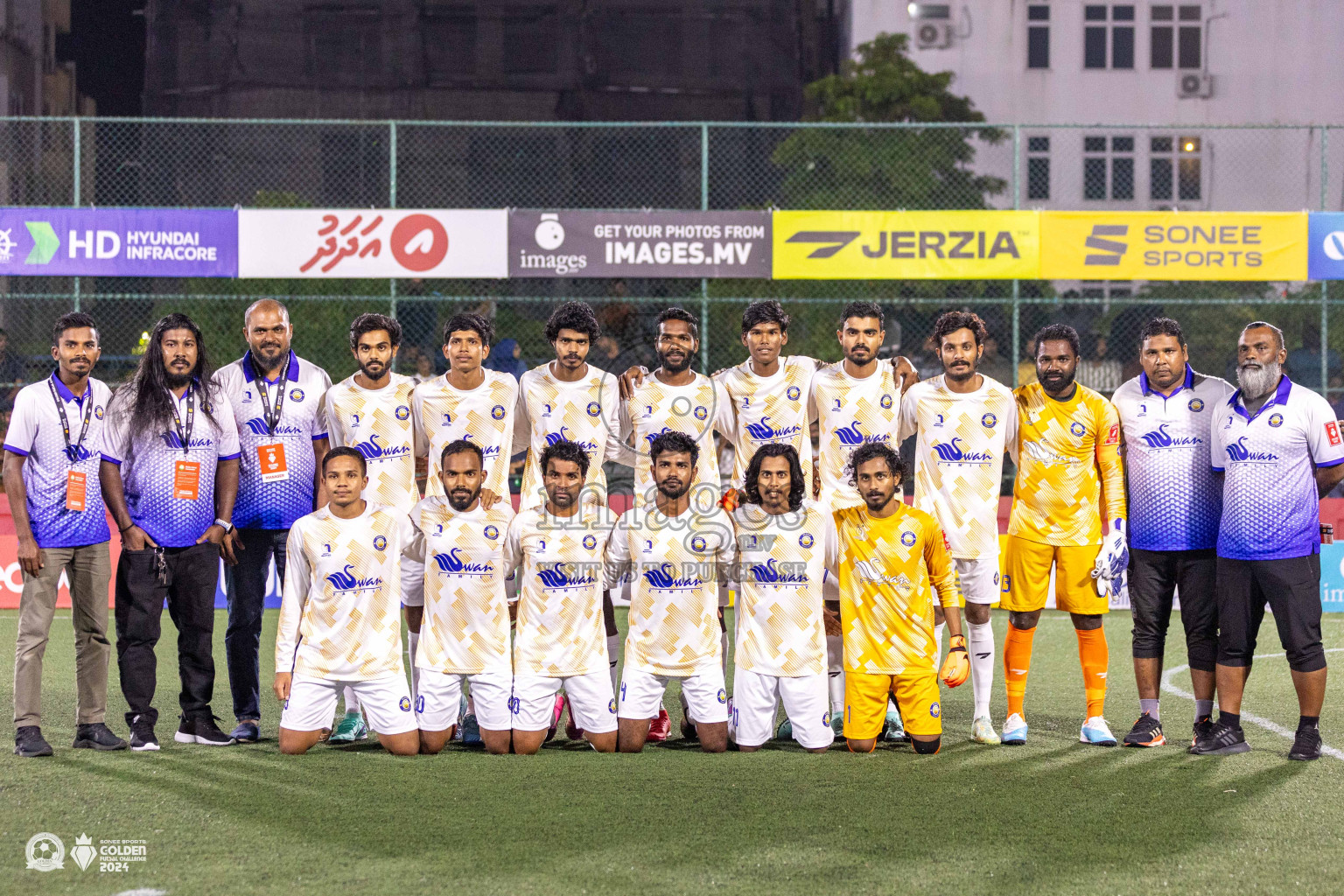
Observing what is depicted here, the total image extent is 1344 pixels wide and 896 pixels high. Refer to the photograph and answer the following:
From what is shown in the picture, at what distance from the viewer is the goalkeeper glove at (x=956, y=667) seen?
6113 millimetres

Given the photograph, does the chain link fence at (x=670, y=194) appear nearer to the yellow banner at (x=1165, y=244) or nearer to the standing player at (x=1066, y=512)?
the yellow banner at (x=1165, y=244)

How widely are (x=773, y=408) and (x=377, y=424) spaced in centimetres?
201

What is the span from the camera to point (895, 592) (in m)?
6.50

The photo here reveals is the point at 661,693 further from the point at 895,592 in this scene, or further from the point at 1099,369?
the point at 1099,369

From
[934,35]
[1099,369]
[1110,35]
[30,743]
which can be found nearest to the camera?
[30,743]

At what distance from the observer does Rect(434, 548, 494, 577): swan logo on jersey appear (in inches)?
254

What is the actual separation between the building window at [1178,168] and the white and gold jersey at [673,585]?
22.0 metres

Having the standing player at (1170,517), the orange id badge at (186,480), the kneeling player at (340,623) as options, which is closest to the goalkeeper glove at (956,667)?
the standing player at (1170,517)

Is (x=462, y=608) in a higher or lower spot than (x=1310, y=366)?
lower

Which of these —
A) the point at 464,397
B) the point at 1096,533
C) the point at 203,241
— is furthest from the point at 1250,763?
the point at 203,241

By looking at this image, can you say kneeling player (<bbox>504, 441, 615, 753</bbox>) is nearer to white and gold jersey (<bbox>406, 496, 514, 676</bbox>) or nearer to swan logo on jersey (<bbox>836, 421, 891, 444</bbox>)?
white and gold jersey (<bbox>406, 496, 514, 676</bbox>)

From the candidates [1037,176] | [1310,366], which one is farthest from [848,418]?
[1037,176]

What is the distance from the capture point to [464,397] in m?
6.92

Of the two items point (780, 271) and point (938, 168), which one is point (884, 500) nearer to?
point (780, 271)
